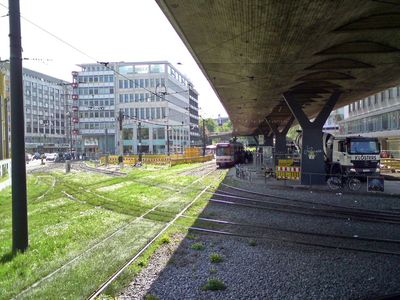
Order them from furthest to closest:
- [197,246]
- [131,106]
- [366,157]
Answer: [131,106] → [366,157] → [197,246]

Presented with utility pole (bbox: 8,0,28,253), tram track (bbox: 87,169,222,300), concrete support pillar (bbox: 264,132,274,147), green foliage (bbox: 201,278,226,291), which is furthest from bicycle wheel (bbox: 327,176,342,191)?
concrete support pillar (bbox: 264,132,274,147)

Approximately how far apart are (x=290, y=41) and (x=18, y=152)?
414 inches

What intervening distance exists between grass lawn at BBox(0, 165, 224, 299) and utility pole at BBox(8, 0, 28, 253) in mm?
432

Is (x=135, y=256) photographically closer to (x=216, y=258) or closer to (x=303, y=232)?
(x=216, y=258)

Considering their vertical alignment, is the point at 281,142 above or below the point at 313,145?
above

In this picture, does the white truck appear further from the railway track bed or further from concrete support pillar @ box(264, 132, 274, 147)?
concrete support pillar @ box(264, 132, 274, 147)

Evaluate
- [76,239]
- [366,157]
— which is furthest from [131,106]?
[76,239]

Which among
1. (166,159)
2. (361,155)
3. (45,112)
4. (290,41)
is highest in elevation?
(45,112)

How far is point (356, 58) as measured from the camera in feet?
65.1

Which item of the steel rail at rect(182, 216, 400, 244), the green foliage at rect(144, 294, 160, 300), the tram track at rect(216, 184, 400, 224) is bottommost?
the tram track at rect(216, 184, 400, 224)

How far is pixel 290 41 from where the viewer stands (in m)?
15.5

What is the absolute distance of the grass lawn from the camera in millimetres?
6957

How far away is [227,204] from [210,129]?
503ft

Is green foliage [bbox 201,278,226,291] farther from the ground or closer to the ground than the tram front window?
closer to the ground
